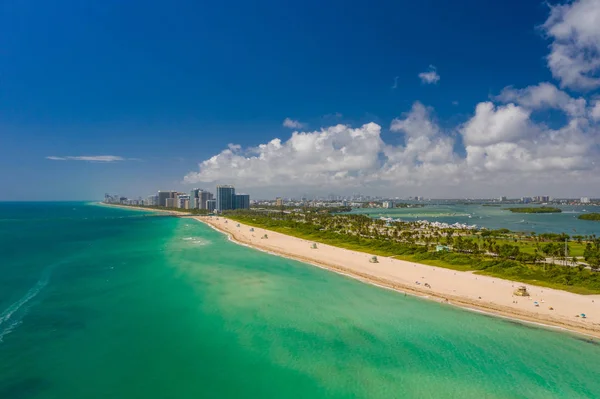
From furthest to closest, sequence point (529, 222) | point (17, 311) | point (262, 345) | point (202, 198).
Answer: point (202, 198) < point (529, 222) < point (17, 311) < point (262, 345)

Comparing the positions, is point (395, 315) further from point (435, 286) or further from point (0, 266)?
point (0, 266)

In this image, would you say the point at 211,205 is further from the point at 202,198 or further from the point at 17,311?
the point at 17,311

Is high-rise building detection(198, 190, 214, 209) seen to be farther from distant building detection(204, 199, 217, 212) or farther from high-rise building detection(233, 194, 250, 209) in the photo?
high-rise building detection(233, 194, 250, 209)

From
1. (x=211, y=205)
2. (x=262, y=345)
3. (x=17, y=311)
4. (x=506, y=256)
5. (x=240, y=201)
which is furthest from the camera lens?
(x=240, y=201)

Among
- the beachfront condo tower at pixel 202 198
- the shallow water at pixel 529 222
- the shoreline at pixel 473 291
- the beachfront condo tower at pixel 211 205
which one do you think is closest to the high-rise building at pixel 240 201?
the beachfront condo tower at pixel 211 205

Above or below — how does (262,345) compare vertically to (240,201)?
below

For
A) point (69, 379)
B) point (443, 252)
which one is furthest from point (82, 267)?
point (443, 252)

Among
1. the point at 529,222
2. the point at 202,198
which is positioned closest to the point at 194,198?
the point at 202,198

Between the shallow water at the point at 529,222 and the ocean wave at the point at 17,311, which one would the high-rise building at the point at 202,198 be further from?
the ocean wave at the point at 17,311
